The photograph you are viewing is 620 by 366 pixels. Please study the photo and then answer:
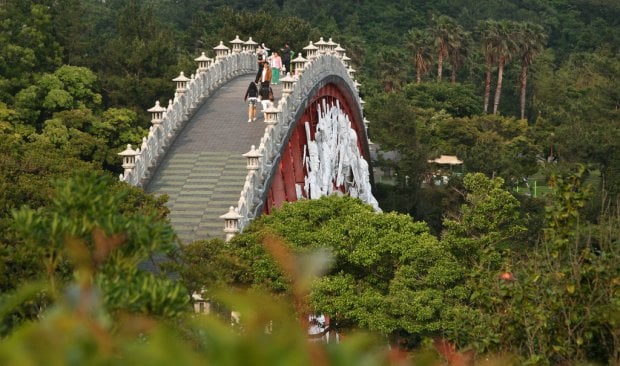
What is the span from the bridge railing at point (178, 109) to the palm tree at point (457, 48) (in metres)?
39.4

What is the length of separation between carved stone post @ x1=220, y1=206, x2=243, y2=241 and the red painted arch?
376cm

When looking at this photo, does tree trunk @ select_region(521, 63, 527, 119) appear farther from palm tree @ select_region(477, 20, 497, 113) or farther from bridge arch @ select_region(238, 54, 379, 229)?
bridge arch @ select_region(238, 54, 379, 229)

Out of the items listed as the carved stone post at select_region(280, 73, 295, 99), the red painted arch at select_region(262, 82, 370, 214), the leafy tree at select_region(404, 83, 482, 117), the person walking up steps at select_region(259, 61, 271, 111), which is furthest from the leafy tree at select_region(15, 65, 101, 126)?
the leafy tree at select_region(404, 83, 482, 117)

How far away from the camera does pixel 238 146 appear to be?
37344mm

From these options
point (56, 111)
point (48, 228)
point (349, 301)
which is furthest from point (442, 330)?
point (56, 111)

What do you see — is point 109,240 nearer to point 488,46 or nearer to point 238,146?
point 238,146

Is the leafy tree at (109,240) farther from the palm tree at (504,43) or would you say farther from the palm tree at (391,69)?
the palm tree at (391,69)

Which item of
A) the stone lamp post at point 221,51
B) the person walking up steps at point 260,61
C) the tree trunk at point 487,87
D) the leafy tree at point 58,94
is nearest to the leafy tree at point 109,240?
the person walking up steps at point 260,61

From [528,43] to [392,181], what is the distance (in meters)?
18.5

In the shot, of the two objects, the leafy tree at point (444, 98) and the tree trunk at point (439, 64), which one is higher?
the tree trunk at point (439, 64)

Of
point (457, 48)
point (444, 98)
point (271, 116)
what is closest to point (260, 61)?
point (271, 116)

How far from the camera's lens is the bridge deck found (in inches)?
1293

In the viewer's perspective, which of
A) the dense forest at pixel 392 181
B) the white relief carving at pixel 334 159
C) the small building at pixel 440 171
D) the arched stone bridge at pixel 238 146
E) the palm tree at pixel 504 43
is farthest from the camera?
the palm tree at pixel 504 43

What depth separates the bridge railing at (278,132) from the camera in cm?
3259
